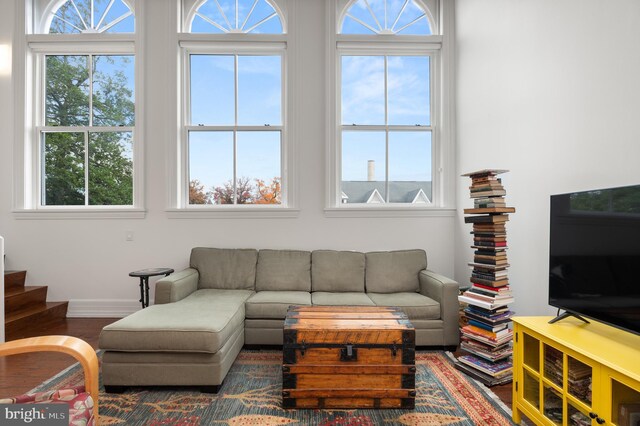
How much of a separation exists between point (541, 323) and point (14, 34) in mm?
5925

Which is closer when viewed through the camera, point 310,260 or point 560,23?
point 560,23

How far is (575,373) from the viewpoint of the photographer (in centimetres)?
170

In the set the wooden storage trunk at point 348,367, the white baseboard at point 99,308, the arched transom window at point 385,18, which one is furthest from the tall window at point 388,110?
Answer: the white baseboard at point 99,308

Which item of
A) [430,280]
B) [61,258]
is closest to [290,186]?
[430,280]

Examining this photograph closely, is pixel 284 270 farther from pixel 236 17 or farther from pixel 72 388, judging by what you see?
pixel 236 17

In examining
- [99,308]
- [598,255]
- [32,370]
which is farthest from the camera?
[99,308]

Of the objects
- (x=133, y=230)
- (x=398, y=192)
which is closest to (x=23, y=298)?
(x=133, y=230)

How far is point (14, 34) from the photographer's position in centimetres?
421

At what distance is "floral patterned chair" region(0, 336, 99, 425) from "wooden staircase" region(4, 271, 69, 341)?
2494mm

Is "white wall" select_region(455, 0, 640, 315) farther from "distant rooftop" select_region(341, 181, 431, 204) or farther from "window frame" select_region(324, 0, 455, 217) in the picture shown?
"distant rooftop" select_region(341, 181, 431, 204)

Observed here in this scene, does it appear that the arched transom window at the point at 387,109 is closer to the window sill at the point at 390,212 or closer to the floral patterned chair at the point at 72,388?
the window sill at the point at 390,212

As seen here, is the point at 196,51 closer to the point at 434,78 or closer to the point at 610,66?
the point at 434,78

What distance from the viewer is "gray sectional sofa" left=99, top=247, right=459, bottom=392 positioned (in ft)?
7.96

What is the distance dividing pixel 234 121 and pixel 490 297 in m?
3.32
